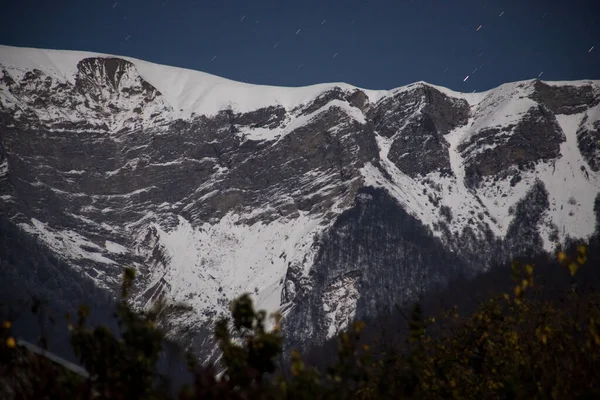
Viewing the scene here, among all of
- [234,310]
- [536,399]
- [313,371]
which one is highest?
[234,310]

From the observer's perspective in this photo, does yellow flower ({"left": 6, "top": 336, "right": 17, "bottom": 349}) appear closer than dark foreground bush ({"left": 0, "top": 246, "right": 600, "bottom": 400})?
No

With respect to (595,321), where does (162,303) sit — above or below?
above

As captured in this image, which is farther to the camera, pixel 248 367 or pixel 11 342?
pixel 248 367

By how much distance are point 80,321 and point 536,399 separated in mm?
9337

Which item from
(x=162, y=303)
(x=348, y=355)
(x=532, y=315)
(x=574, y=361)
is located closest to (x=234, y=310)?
(x=162, y=303)

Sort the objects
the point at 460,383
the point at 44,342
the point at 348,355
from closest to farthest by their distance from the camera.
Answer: the point at 44,342, the point at 348,355, the point at 460,383

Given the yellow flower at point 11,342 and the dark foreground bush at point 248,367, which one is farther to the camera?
the yellow flower at point 11,342

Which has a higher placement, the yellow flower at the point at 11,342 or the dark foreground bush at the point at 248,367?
the yellow flower at the point at 11,342

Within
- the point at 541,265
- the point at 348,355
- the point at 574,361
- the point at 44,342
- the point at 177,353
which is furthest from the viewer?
the point at 541,265

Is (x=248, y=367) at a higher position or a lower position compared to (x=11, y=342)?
lower

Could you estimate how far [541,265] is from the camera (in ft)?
654

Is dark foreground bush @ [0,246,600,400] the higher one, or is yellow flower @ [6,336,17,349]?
yellow flower @ [6,336,17,349]

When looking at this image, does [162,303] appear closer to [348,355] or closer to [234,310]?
[234,310]

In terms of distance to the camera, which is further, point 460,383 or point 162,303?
point 460,383
